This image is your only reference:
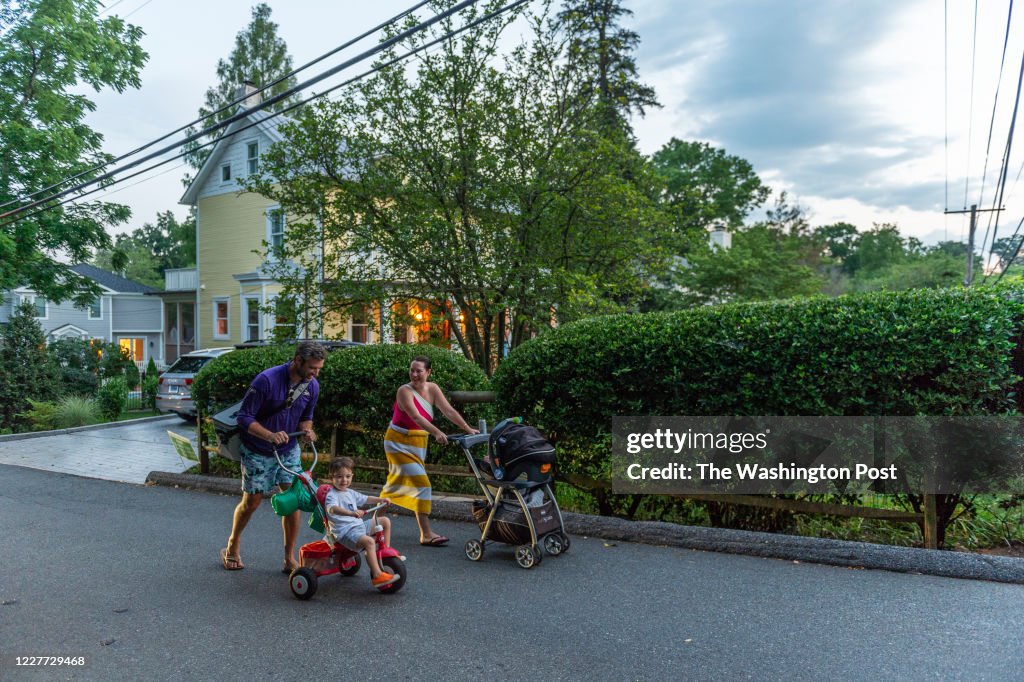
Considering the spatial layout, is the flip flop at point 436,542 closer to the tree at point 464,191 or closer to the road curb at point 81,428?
the tree at point 464,191

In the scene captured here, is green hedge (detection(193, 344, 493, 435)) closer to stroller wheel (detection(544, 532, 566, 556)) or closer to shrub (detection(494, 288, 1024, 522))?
shrub (detection(494, 288, 1024, 522))

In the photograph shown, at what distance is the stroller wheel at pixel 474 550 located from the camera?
20.2 feet

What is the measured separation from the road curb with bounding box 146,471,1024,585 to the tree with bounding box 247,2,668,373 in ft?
19.4

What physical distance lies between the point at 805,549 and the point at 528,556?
2236 mm

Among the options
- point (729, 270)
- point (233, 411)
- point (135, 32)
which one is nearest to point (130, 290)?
point (135, 32)

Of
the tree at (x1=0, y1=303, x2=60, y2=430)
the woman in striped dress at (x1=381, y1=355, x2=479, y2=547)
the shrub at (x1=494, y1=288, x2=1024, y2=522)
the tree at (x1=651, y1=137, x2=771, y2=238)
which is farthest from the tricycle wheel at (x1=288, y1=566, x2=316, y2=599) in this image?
the tree at (x1=651, y1=137, x2=771, y2=238)

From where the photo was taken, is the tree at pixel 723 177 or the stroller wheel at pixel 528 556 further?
the tree at pixel 723 177

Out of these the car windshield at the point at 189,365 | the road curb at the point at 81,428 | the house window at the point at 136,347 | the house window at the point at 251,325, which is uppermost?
Result: the house window at the point at 251,325

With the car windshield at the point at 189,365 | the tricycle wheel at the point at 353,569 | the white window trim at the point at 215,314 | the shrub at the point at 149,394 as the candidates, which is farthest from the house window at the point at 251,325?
the tricycle wheel at the point at 353,569

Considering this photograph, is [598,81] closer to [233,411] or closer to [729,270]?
[233,411]

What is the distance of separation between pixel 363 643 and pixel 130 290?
46417 mm

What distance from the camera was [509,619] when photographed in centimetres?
477

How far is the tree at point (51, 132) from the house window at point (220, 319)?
7465 millimetres

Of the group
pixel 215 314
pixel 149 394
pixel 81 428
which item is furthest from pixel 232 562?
pixel 215 314
